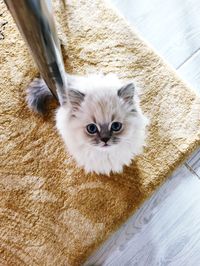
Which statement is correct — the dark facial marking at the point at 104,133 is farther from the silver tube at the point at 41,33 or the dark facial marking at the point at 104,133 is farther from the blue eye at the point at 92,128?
the silver tube at the point at 41,33

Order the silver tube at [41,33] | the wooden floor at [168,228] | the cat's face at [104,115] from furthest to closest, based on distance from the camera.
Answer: the wooden floor at [168,228]
the cat's face at [104,115]
the silver tube at [41,33]

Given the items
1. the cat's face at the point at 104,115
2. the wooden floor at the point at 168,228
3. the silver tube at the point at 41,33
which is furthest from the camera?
the wooden floor at the point at 168,228

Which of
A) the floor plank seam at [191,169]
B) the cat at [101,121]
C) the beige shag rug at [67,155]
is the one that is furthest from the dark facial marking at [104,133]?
the floor plank seam at [191,169]

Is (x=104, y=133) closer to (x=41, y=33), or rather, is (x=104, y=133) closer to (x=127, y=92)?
(x=127, y=92)

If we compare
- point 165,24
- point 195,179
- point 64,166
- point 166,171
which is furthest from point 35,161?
point 165,24

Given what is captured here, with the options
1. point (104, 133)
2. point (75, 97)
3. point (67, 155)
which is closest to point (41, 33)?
point (75, 97)

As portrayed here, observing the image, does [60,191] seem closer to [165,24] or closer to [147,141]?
[147,141]
